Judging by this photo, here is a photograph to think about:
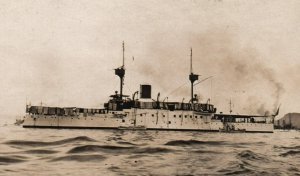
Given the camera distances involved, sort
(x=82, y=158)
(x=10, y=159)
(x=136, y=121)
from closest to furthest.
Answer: (x=10, y=159)
(x=82, y=158)
(x=136, y=121)

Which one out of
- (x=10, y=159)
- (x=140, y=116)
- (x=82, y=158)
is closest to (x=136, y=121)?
(x=140, y=116)

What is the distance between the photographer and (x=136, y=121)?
51.2m

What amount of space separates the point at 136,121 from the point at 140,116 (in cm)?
103

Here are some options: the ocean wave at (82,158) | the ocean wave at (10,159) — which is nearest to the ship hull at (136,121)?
the ocean wave at (82,158)

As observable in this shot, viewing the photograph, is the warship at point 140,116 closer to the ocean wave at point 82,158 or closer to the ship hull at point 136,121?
the ship hull at point 136,121

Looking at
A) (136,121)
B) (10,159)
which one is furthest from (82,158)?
(136,121)

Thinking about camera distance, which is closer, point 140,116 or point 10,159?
point 10,159

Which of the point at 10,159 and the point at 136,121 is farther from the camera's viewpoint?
the point at 136,121

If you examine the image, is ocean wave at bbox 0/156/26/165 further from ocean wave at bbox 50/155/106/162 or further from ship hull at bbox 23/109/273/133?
ship hull at bbox 23/109/273/133

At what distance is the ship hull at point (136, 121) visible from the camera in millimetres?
49469

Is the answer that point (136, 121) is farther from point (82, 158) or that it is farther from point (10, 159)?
point (10, 159)

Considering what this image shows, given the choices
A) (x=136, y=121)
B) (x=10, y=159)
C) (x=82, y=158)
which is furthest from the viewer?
(x=136, y=121)

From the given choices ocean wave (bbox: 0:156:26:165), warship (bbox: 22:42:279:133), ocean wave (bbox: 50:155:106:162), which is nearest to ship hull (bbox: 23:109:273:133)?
warship (bbox: 22:42:279:133)

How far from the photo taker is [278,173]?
9352 millimetres
